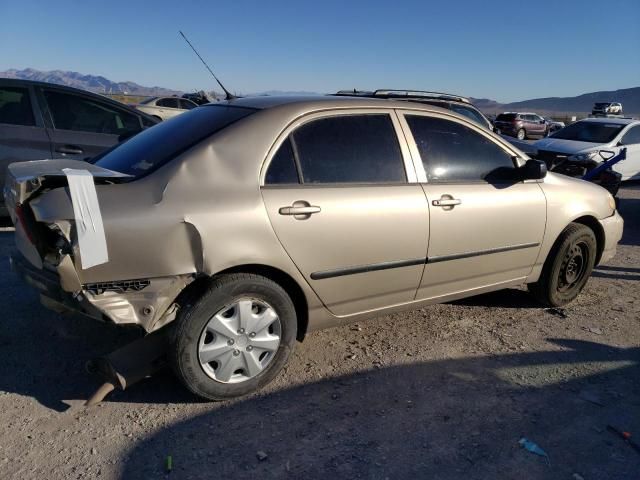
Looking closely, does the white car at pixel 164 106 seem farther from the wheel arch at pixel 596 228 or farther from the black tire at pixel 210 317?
the black tire at pixel 210 317

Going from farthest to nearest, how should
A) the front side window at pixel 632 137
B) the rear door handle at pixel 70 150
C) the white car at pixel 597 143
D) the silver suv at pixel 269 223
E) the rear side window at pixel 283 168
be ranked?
the front side window at pixel 632 137 → the white car at pixel 597 143 → the rear door handle at pixel 70 150 → the rear side window at pixel 283 168 → the silver suv at pixel 269 223

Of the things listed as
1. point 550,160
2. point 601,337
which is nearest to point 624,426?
point 601,337

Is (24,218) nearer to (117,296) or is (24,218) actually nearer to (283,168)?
(117,296)

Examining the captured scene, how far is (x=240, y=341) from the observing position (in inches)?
113

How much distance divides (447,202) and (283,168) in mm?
1184

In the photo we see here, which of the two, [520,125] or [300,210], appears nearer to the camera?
[300,210]

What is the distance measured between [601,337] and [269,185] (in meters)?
2.84

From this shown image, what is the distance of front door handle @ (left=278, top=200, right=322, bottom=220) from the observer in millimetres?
2887

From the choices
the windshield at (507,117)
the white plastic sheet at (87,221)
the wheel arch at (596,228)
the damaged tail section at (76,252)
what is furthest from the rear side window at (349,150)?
the windshield at (507,117)

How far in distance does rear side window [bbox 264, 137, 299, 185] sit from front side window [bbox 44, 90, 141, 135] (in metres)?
3.67

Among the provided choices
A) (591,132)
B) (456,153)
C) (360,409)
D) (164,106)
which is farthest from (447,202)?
(164,106)

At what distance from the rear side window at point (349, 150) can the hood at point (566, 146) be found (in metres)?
7.97

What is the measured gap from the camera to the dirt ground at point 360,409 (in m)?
2.46

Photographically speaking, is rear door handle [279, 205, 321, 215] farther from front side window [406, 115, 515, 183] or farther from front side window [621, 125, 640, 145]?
front side window [621, 125, 640, 145]
